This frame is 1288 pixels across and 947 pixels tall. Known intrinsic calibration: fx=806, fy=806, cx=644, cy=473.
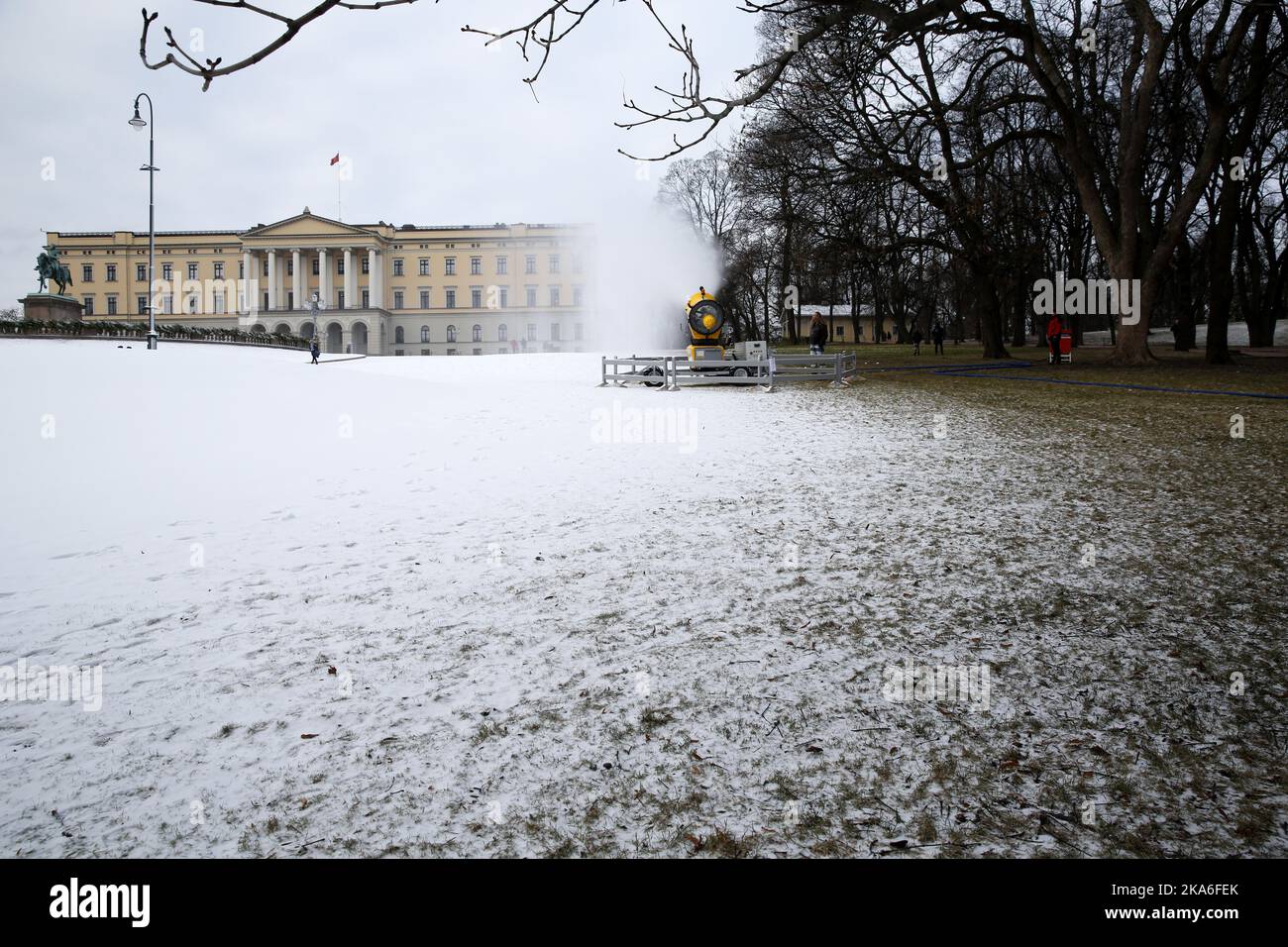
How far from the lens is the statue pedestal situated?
41844 mm

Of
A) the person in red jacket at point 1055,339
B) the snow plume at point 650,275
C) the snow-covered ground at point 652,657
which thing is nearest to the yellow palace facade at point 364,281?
the snow plume at point 650,275

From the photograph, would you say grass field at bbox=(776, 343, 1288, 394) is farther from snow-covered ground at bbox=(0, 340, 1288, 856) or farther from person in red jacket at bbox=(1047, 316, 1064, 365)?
snow-covered ground at bbox=(0, 340, 1288, 856)

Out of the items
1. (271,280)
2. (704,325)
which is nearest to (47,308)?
(704,325)

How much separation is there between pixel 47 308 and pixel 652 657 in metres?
50.1

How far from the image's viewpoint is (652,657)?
4758 mm

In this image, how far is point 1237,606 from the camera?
209 inches

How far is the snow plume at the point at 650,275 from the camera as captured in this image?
6138 centimetres

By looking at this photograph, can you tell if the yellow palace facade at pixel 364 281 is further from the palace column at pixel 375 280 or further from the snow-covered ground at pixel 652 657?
the snow-covered ground at pixel 652 657

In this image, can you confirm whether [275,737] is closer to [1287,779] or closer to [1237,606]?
[1287,779]

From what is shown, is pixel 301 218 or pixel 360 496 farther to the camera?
pixel 301 218
